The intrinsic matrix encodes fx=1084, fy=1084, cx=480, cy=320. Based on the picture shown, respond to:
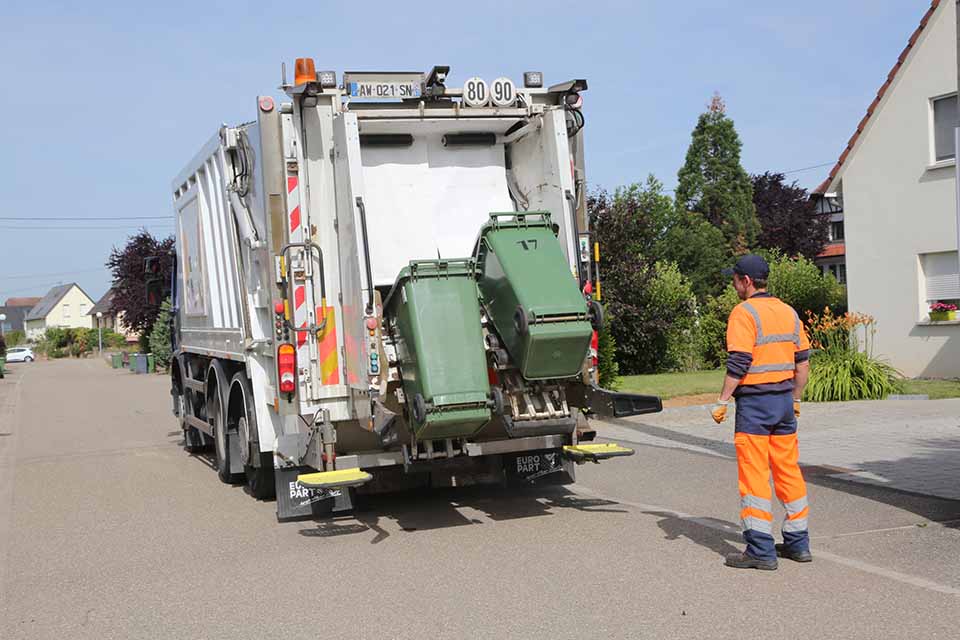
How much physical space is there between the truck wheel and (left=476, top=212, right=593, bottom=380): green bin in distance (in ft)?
12.7

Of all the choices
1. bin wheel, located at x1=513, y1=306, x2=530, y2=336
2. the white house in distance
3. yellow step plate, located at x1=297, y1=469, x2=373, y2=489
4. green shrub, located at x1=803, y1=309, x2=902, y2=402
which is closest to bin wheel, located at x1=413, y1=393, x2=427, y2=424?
yellow step plate, located at x1=297, y1=469, x2=373, y2=489

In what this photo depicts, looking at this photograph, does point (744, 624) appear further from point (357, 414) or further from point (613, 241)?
point (613, 241)

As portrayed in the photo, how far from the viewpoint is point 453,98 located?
8414 mm

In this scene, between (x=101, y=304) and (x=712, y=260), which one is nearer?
(x=712, y=260)

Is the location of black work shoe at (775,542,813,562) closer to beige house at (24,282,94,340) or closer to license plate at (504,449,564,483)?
license plate at (504,449,564,483)

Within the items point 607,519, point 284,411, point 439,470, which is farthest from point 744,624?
point 284,411

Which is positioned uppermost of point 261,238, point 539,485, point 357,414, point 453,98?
point 453,98

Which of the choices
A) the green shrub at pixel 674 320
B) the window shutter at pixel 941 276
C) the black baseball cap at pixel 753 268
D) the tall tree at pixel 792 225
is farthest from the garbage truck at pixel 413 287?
the tall tree at pixel 792 225

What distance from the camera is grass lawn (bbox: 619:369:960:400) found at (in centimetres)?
1609

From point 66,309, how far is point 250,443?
5062 inches

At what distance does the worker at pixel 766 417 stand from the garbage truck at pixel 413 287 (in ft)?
4.13

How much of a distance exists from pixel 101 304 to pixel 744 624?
331ft

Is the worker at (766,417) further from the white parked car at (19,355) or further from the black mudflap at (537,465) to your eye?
the white parked car at (19,355)

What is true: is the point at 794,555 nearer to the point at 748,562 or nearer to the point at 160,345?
the point at 748,562
